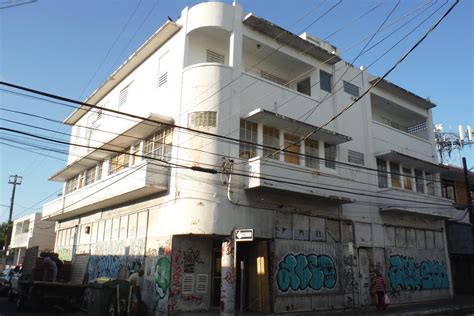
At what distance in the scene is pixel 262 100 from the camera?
17672 millimetres

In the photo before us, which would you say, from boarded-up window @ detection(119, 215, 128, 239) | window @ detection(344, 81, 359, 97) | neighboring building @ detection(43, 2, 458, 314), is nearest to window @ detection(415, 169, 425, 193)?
neighboring building @ detection(43, 2, 458, 314)

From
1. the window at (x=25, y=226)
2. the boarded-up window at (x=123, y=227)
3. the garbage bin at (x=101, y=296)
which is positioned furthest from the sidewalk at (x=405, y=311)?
the window at (x=25, y=226)

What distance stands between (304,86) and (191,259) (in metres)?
10.8

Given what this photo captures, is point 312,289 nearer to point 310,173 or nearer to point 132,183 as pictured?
point 310,173

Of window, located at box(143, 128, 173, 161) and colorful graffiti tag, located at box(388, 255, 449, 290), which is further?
colorful graffiti tag, located at box(388, 255, 449, 290)

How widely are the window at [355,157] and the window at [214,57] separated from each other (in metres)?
7.75

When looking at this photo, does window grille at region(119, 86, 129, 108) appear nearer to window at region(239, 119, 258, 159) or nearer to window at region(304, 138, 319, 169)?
window at region(239, 119, 258, 159)

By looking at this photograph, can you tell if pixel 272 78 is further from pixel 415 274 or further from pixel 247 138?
pixel 415 274

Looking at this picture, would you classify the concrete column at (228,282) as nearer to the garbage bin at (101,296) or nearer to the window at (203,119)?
the garbage bin at (101,296)

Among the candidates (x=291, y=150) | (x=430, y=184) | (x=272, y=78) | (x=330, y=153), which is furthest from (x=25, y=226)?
(x=430, y=184)

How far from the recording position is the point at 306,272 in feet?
54.6

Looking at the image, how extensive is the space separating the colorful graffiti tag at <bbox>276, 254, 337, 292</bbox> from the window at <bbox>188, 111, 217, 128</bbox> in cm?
604

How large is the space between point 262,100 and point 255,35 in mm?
3028

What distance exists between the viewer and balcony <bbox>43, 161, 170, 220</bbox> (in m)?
16.1
